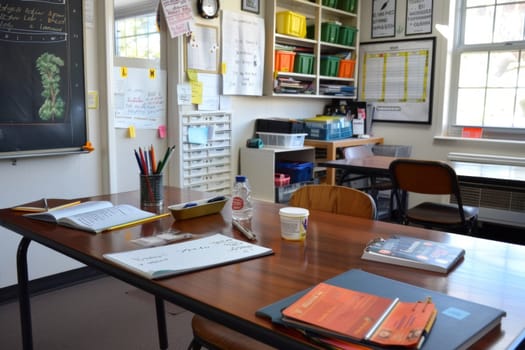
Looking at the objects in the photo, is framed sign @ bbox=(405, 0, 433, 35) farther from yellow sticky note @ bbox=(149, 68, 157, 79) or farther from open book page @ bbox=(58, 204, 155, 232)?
open book page @ bbox=(58, 204, 155, 232)

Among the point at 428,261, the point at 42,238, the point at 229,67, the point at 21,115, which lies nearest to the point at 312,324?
the point at 428,261

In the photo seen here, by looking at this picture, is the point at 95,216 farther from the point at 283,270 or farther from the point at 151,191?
the point at 283,270

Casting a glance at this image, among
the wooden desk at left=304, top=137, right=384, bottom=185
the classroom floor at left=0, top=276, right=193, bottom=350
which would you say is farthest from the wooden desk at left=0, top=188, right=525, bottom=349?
the wooden desk at left=304, top=137, right=384, bottom=185

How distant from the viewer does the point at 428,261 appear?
112 centimetres

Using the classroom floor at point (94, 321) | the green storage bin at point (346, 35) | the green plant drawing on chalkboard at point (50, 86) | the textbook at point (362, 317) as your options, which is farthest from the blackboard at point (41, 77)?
the green storage bin at point (346, 35)

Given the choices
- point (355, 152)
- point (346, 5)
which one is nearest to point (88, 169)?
point (355, 152)

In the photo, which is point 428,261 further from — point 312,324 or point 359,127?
point 359,127

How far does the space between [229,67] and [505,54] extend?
8.32 feet

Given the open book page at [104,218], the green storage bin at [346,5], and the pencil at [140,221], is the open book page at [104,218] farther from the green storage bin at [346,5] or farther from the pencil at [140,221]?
the green storage bin at [346,5]

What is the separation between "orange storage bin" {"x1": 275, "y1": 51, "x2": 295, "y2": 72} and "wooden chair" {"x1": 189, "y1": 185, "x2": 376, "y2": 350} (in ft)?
7.93

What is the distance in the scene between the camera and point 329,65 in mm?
4664

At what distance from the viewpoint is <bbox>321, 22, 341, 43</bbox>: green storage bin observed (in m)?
4.57

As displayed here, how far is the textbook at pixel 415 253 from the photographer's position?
3.64 ft

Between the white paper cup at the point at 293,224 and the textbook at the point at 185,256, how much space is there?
0.11m
